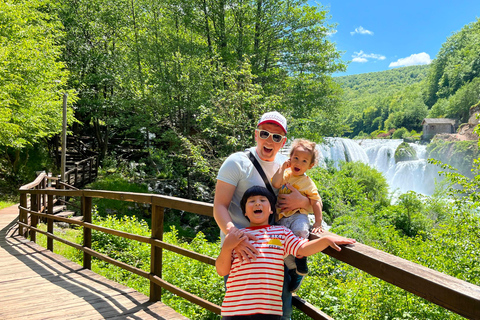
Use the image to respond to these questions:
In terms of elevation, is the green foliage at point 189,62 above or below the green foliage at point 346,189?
above

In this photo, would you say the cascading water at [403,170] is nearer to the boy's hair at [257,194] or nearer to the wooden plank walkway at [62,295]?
the wooden plank walkway at [62,295]

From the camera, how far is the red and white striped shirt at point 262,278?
1.57 metres

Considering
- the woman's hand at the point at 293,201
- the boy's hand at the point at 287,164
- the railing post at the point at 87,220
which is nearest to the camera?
the woman's hand at the point at 293,201

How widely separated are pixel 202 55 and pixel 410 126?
259 ft

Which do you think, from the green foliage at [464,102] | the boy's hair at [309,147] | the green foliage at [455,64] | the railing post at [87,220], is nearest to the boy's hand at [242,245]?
the boy's hair at [309,147]

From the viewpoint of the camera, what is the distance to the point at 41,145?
19625 mm

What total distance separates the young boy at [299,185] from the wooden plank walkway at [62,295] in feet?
5.94

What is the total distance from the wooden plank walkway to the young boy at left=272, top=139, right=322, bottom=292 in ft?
5.94

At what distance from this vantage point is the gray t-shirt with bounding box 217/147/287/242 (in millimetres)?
1767

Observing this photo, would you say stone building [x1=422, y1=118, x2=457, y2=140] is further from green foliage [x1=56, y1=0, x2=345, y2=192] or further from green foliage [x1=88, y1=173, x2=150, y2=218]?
green foliage [x1=88, y1=173, x2=150, y2=218]

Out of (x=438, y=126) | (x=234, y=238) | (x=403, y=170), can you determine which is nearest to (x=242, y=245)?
(x=234, y=238)

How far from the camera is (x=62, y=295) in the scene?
3758 mm

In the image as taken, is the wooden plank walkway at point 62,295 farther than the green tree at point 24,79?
No

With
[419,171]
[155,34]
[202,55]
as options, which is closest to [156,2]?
[155,34]
